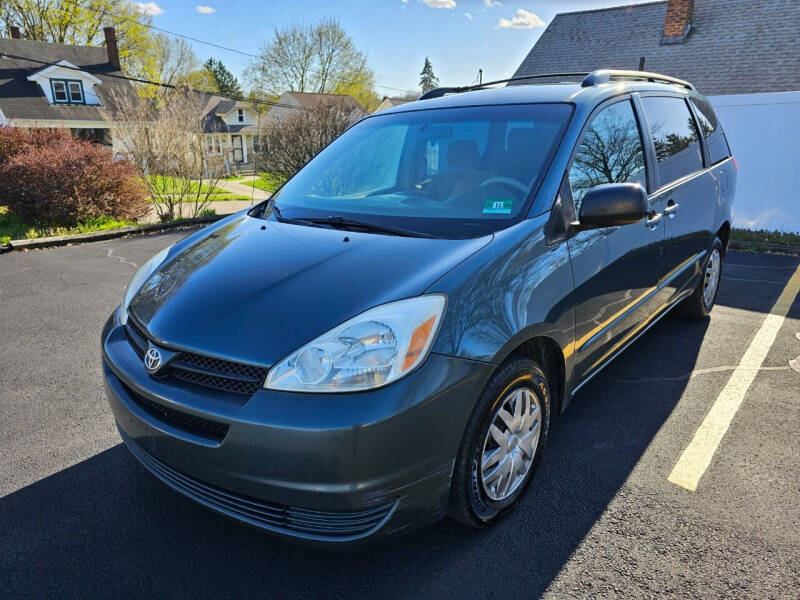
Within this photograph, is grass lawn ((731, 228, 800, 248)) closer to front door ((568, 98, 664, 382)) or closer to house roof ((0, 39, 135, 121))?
front door ((568, 98, 664, 382))

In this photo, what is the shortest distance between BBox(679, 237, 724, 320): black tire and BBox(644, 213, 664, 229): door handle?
4.79ft

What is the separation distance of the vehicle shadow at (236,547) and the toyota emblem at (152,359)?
2.14 feet

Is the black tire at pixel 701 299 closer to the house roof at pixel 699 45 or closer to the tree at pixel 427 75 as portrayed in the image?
the house roof at pixel 699 45

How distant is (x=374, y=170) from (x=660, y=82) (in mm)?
2366

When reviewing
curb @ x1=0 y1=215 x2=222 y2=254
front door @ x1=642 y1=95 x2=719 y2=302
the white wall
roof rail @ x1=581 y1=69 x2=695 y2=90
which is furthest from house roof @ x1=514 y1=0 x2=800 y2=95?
roof rail @ x1=581 y1=69 x2=695 y2=90

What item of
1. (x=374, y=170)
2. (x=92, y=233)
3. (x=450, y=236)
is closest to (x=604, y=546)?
(x=450, y=236)

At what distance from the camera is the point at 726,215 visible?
15.9 feet

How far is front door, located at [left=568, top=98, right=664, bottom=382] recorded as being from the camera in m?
2.72

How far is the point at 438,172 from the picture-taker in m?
3.04

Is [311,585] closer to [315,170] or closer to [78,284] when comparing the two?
[315,170]

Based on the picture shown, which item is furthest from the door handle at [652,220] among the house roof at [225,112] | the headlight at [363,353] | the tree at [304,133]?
the house roof at [225,112]

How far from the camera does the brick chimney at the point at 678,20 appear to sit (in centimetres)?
1847

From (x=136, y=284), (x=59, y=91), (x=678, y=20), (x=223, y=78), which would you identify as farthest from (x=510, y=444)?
(x=223, y=78)

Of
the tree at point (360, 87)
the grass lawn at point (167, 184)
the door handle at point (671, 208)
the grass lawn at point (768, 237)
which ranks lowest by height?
the grass lawn at point (768, 237)
